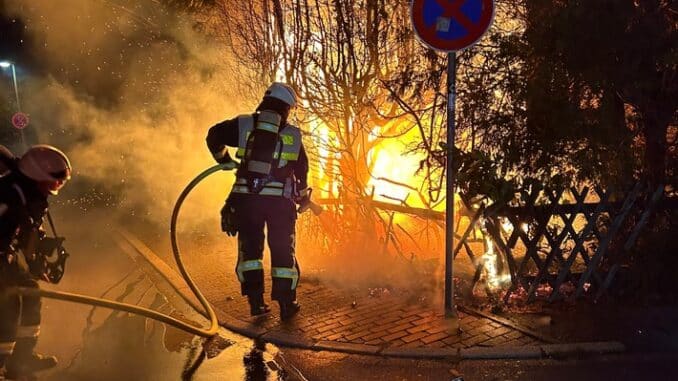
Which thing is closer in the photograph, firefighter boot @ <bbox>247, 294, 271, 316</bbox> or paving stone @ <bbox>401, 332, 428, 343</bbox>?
paving stone @ <bbox>401, 332, 428, 343</bbox>

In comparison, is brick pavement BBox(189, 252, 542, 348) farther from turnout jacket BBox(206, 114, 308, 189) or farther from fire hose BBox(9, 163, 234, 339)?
turnout jacket BBox(206, 114, 308, 189)

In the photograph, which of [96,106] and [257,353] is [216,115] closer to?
[96,106]

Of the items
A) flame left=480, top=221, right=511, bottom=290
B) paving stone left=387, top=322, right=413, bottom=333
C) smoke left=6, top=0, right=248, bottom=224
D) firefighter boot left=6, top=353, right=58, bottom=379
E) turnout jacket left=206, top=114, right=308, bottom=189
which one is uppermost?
smoke left=6, top=0, right=248, bottom=224

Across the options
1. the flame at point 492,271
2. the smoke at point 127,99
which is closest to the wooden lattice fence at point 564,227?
the flame at point 492,271

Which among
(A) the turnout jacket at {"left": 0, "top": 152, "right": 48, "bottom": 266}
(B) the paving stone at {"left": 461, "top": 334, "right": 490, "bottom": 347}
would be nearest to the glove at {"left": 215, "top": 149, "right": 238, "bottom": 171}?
(A) the turnout jacket at {"left": 0, "top": 152, "right": 48, "bottom": 266}

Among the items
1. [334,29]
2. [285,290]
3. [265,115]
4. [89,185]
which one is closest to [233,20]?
[334,29]

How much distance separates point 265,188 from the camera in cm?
504

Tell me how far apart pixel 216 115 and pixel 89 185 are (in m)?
4.96

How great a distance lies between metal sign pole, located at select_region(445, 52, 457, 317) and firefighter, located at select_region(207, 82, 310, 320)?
139 cm

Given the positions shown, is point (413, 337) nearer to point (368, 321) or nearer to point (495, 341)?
point (368, 321)

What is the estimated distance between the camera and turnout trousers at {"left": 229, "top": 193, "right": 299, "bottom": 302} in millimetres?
5066

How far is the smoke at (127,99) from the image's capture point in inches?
510

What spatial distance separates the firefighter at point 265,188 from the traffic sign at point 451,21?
1.34m

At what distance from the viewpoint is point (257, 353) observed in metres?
4.49
